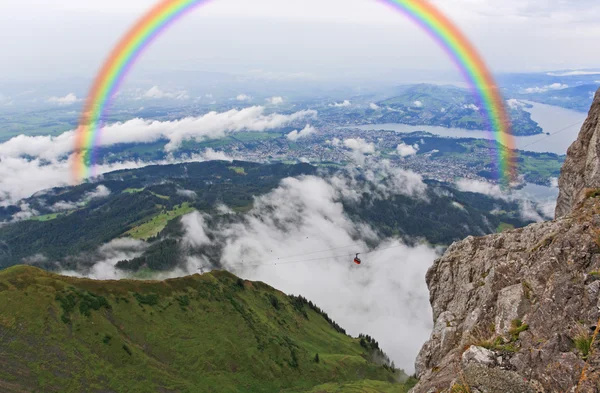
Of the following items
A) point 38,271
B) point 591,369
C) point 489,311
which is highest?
point 591,369

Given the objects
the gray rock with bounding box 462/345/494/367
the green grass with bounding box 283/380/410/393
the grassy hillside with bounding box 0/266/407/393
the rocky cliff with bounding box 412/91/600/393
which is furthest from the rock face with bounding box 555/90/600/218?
the grassy hillside with bounding box 0/266/407/393

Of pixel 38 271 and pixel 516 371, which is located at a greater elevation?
pixel 516 371

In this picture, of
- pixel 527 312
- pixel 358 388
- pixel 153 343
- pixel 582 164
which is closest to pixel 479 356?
pixel 527 312

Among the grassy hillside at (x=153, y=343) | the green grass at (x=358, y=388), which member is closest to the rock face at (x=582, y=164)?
the green grass at (x=358, y=388)

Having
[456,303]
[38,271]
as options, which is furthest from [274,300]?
[456,303]

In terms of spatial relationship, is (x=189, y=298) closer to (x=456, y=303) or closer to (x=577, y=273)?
(x=456, y=303)

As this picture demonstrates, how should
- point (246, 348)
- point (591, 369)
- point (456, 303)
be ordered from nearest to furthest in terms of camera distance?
point (591, 369) → point (456, 303) → point (246, 348)

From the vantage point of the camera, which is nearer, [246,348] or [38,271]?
[38,271]
